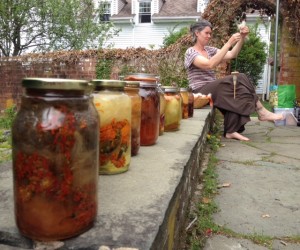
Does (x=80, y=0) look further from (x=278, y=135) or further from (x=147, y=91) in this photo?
(x=147, y=91)

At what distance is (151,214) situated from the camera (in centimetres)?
88

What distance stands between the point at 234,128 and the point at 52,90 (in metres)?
3.10

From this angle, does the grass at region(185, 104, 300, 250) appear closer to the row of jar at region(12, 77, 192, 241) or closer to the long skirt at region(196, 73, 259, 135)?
the row of jar at region(12, 77, 192, 241)

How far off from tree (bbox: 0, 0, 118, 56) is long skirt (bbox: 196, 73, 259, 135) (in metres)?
10.1

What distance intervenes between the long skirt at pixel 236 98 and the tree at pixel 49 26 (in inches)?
397

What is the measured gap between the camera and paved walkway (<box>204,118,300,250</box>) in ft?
4.74

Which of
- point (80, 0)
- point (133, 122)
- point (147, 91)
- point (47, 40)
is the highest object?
point (80, 0)

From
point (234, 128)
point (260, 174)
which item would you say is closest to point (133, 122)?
point (260, 174)

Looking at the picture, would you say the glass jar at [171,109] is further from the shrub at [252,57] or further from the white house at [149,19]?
the white house at [149,19]

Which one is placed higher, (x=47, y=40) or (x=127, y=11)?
(x=127, y=11)

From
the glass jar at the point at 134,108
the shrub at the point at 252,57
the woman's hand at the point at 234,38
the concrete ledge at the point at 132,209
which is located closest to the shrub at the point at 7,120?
the woman's hand at the point at 234,38

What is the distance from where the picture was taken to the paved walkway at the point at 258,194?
144cm

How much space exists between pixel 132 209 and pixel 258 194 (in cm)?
126

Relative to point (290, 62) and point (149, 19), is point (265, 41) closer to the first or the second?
point (149, 19)
